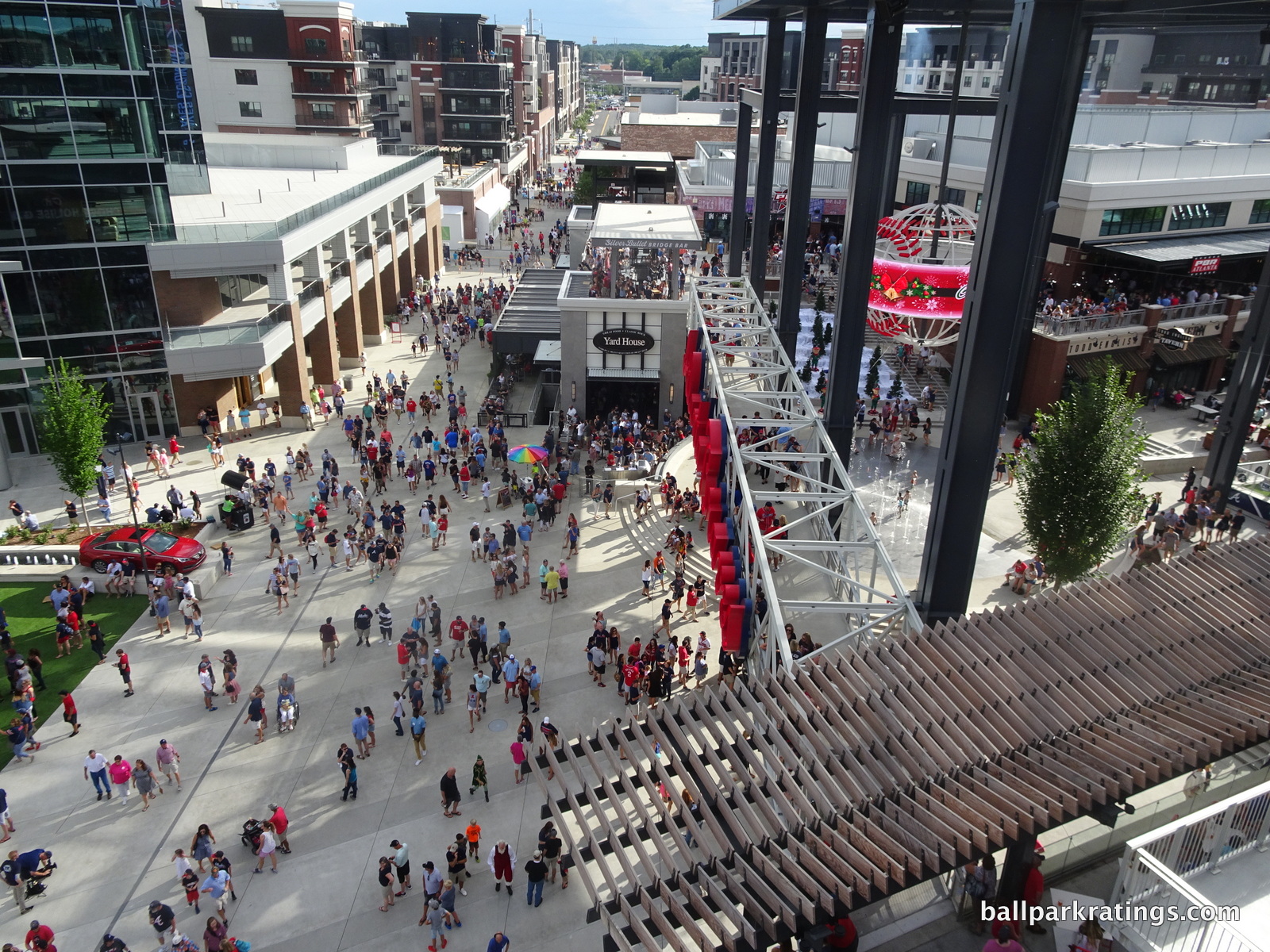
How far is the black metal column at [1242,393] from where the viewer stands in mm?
21016

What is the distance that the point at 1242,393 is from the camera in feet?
71.0

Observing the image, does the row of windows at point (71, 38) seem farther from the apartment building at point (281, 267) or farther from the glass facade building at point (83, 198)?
the apartment building at point (281, 267)

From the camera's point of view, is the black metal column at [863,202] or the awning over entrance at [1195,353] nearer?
the black metal column at [863,202]

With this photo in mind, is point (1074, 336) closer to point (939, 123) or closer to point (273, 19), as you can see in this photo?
point (939, 123)

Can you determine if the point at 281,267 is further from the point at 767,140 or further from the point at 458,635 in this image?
the point at 458,635

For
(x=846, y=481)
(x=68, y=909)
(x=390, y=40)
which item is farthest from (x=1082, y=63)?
(x=390, y=40)

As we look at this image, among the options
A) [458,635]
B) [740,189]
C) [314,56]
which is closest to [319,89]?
[314,56]

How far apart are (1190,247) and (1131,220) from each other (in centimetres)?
272

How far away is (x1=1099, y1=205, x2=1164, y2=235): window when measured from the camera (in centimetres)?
3278

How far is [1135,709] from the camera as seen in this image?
9789mm

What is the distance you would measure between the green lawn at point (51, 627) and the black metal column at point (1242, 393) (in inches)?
1064

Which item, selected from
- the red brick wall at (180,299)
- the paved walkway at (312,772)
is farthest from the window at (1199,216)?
the red brick wall at (180,299)
